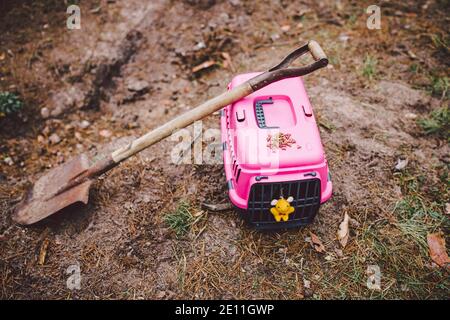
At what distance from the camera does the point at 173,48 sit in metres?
3.33

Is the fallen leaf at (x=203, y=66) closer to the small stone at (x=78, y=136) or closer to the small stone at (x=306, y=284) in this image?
the small stone at (x=78, y=136)

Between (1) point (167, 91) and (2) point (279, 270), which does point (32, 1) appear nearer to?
(1) point (167, 91)

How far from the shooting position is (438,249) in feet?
7.35

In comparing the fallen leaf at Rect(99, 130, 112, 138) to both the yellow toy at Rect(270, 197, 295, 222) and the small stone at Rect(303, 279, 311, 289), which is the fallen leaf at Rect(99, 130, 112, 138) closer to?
the yellow toy at Rect(270, 197, 295, 222)

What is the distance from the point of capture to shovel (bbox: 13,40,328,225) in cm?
214

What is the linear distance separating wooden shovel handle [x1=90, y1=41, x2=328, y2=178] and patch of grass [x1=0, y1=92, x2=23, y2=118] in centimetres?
119

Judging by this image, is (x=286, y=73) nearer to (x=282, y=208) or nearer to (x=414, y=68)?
(x=282, y=208)

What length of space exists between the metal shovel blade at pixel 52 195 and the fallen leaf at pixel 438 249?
2289 millimetres

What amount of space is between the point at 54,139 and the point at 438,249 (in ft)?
9.86

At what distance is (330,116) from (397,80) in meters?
0.81

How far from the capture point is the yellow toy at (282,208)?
6.41ft

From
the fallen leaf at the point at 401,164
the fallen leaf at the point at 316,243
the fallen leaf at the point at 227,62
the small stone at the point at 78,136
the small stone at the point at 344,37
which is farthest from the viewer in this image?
the small stone at the point at 344,37

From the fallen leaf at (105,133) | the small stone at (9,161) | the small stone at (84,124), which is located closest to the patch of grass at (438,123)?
the fallen leaf at (105,133)
